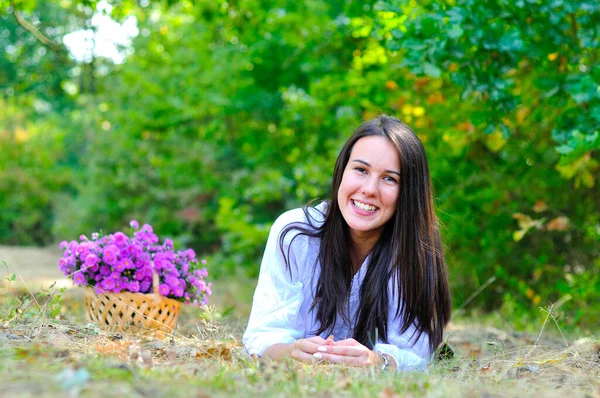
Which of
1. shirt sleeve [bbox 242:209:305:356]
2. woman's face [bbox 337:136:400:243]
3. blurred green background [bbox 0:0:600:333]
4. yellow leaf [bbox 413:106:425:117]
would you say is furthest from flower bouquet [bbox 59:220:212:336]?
yellow leaf [bbox 413:106:425:117]

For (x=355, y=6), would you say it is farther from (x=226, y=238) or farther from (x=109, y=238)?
(x=226, y=238)

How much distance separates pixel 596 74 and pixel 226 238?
5001 mm

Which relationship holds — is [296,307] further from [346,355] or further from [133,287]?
[133,287]

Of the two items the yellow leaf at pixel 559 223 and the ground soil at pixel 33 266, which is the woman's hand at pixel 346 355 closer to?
the yellow leaf at pixel 559 223

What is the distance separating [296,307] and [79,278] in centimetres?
118

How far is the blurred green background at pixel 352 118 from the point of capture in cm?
394

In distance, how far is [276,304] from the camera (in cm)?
306

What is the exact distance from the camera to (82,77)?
9.55 metres

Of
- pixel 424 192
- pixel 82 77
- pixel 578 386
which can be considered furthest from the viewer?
pixel 82 77

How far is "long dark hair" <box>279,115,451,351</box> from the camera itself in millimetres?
3133

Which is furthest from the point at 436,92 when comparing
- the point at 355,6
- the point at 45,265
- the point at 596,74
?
the point at 45,265

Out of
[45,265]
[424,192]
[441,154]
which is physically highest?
[441,154]

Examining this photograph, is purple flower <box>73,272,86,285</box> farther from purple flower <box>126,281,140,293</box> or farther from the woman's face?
the woman's face

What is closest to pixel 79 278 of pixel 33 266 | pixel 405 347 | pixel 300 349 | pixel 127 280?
pixel 127 280
